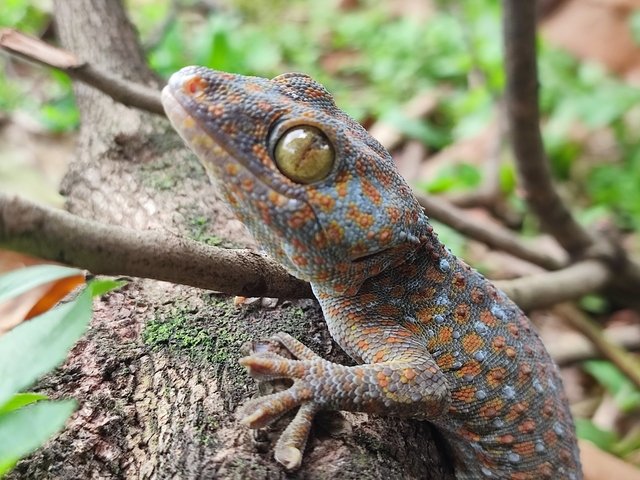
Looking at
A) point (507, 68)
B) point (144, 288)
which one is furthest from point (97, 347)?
point (507, 68)

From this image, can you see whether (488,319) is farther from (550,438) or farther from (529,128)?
(529,128)

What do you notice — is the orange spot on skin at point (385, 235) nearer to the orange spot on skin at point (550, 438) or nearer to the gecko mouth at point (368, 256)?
the gecko mouth at point (368, 256)

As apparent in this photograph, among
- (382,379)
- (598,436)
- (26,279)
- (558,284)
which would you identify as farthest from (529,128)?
(26,279)

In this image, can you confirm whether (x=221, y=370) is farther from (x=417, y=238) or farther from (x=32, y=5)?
(x=32, y=5)

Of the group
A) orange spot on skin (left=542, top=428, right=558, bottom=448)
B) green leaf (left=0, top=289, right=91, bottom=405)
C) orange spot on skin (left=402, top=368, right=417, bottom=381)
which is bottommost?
green leaf (left=0, top=289, right=91, bottom=405)

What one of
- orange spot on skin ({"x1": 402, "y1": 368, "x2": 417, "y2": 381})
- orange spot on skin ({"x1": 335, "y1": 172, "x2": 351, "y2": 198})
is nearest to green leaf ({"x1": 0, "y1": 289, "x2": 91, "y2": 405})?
orange spot on skin ({"x1": 335, "y1": 172, "x2": 351, "y2": 198})

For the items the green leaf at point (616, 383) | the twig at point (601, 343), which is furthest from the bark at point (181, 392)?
the green leaf at point (616, 383)

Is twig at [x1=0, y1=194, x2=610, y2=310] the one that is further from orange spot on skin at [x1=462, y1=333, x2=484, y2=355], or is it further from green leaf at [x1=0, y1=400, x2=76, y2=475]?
orange spot on skin at [x1=462, y1=333, x2=484, y2=355]
